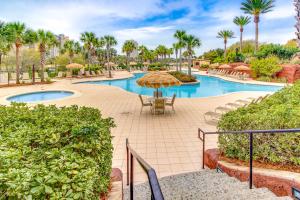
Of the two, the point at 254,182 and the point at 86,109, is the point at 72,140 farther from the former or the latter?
the point at 254,182

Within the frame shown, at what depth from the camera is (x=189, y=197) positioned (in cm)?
402

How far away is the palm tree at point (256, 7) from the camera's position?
1580 inches

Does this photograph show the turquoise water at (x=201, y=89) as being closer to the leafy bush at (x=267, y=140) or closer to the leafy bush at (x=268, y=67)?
the leafy bush at (x=268, y=67)

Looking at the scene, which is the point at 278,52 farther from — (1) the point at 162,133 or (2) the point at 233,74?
(1) the point at 162,133

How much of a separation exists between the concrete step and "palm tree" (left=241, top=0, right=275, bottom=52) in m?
39.6

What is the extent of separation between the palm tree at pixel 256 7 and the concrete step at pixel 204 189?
39.6 metres

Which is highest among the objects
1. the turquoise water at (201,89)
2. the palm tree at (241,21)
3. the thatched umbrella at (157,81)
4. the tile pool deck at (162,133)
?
the palm tree at (241,21)

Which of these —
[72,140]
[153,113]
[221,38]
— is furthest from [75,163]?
[221,38]

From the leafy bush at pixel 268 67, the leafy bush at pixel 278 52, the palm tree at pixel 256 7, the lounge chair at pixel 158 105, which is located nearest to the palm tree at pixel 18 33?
the lounge chair at pixel 158 105

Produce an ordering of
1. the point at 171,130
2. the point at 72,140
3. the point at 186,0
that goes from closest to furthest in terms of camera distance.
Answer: the point at 72,140 < the point at 171,130 < the point at 186,0

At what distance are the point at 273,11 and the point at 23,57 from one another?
4170 centimetres

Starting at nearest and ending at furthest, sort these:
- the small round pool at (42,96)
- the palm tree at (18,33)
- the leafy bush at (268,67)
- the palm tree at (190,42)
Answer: the small round pool at (42,96) < the palm tree at (18,33) < the leafy bush at (268,67) < the palm tree at (190,42)

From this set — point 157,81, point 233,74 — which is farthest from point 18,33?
point 233,74

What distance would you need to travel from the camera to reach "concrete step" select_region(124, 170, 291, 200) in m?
3.64
